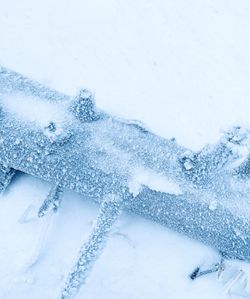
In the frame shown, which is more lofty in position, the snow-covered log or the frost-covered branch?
the snow-covered log

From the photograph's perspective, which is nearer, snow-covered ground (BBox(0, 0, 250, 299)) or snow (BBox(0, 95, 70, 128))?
snow (BBox(0, 95, 70, 128))

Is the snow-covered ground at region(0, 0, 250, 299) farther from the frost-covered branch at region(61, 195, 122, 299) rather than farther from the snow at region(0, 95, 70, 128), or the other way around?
the snow at region(0, 95, 70, 128)

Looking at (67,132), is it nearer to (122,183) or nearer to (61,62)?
(122,183)

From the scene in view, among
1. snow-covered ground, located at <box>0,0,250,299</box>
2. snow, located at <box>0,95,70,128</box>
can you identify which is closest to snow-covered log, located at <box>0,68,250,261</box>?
snow, located at <box>0,95,70,128</box>

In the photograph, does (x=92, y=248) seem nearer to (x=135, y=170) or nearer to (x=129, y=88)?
(x=135, y=170)

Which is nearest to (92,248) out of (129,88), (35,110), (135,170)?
(135,170)

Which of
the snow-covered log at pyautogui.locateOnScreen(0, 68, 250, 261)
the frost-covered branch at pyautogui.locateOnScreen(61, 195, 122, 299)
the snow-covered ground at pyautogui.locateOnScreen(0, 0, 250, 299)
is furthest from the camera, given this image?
the snow-covered ground at pyautogui.locateOnScreen(0, 0, 250, 299)

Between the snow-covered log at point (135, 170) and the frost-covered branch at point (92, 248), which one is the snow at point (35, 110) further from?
the frost-covered branch at point (92, 248)

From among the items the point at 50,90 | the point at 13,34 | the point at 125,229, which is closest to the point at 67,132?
the point at 50,90

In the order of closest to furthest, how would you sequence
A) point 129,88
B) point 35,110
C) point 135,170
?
1. point 135,170
2. point 35,110
3. point 129,88

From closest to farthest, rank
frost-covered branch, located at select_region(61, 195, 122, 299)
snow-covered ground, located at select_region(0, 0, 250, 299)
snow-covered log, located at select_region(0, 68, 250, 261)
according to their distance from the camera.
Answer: frost-covered branch, located at select_region(61, 195, 122, 299)
snow-covered log, located at select_region(0, 68, 250, 261)
snow-covered ground, located at select_region(0, 0, 250, 299)
